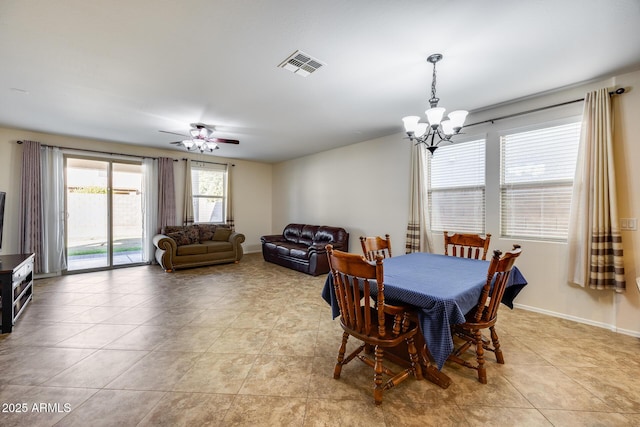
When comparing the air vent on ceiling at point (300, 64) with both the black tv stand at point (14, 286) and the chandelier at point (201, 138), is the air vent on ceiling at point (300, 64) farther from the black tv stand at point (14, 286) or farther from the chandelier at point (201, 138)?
the black tv stand at point (14, 286)

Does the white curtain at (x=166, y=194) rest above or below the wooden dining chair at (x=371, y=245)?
above

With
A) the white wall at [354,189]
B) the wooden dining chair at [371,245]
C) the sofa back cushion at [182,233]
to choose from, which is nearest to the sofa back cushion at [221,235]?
the sofa back cushion at [182,233]

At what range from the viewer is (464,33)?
201 cm

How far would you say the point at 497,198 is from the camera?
3.44 meters

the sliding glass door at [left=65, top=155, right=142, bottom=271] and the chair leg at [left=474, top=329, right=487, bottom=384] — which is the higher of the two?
→ the sliding glass door at [left=65, top=155, right=142, bottom=271]

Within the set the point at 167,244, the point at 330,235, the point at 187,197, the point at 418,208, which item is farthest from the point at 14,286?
the point at 418,208

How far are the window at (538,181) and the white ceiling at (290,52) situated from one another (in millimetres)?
569

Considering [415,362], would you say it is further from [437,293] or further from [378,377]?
[437,293]

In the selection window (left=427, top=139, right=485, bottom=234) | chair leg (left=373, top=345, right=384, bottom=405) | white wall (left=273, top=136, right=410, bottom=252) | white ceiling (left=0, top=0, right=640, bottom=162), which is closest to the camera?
chair leg (left=373, top=345, right=384, bottom=405)

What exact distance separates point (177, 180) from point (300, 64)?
16.5 ft

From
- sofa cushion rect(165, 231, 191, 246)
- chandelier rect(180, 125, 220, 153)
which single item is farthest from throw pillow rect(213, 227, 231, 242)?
chandelier rect(180, 125, 220, 153)

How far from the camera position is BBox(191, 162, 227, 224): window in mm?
6551

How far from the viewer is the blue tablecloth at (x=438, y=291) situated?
1518mm

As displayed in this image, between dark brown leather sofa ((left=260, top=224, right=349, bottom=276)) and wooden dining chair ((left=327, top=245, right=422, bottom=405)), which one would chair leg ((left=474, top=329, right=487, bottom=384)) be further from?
dark brown leather sofa ((left=260, top=224, right=349, bottom=276))
